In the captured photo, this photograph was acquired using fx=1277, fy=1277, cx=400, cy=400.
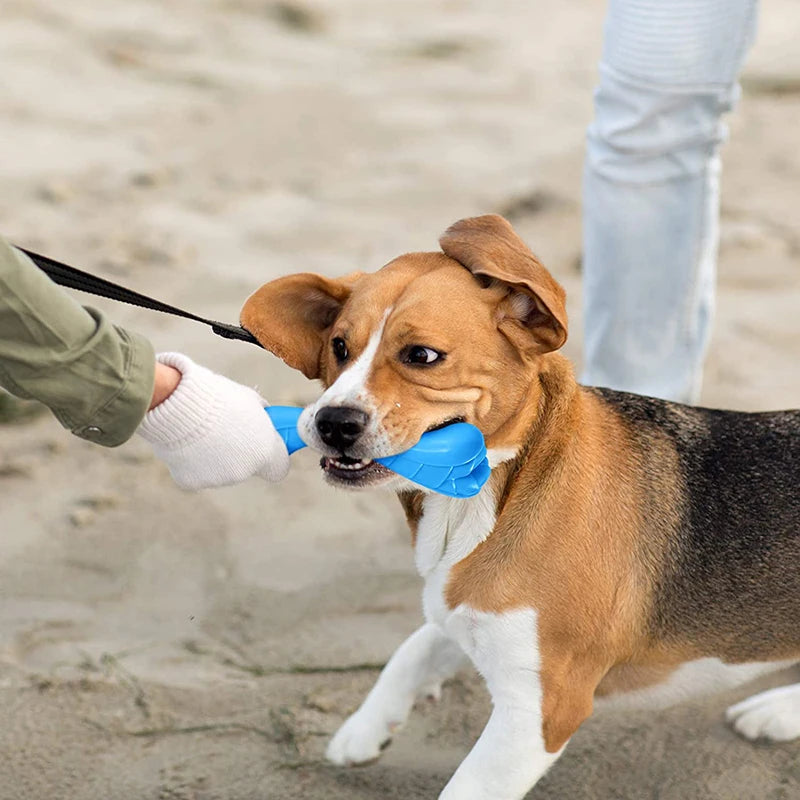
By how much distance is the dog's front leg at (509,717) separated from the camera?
3.25 m

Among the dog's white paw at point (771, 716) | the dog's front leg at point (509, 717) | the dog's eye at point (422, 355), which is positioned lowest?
the dog's white paw at point (771, 716)

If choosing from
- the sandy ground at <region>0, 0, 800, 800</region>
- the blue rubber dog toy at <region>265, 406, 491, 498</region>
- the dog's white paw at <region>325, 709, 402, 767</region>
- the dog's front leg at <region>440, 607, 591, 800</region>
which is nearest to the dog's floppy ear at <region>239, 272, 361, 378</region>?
the blue rubber dog toy at <region>265, 406, 491, 498</region>

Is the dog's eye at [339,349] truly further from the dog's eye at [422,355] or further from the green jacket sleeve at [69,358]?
the green jacket sleeve at [69,358]

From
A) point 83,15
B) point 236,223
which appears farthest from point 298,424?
point 83,15

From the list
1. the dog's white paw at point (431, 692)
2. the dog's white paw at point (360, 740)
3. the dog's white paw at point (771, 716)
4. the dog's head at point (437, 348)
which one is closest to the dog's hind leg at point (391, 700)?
the dog's white paw at point (360, 740)

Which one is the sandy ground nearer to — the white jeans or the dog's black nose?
the white jeans

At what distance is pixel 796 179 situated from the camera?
7.26m

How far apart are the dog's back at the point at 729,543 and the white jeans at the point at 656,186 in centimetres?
128

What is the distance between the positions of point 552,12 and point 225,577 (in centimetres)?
653

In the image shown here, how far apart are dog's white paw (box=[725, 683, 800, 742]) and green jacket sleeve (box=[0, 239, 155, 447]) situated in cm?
214

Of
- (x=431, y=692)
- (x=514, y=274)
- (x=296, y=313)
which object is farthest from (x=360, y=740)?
(x=514, y=274)

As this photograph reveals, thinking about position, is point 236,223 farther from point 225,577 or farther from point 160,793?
point 160,793

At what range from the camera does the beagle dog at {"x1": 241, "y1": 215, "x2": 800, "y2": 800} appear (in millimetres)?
3139

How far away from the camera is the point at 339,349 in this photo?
10.7 feet
